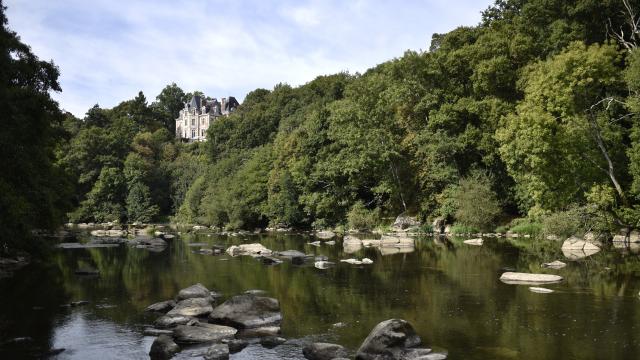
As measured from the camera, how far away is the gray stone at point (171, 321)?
17.5 m

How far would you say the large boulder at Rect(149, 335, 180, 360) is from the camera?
47.2ft

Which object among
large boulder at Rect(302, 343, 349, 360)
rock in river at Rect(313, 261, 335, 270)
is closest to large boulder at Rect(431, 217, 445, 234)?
rock in river at Rect(313, 261, 335, 270)

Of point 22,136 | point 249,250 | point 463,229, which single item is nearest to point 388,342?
point 22,136

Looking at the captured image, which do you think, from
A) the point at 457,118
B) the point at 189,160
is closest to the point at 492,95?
the point at 457,118

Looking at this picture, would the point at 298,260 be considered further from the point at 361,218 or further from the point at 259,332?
the point at 361,218

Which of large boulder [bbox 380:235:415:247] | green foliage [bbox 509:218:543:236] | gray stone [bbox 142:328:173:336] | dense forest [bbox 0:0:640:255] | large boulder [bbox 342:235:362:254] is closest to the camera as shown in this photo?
gray stone [bbox 142:328:173:336]

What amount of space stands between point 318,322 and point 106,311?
8306 mm

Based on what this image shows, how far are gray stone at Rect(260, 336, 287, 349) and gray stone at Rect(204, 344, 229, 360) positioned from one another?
1317 millimetres

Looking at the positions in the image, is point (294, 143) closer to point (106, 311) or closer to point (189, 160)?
point (189, 160)

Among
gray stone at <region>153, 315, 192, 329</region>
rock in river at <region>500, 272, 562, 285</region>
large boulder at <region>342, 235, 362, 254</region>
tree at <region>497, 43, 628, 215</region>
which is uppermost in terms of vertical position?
tree at <region>497, 43, 628, 215</region>

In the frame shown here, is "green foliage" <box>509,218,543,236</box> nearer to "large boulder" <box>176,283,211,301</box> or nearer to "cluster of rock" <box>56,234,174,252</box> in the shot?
"cluster of rock" <box>56,234,174,252</box>

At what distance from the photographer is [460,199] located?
54.2 meters

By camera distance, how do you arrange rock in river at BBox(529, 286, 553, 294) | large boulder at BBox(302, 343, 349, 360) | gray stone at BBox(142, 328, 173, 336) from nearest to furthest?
large boulder at BBox(302, 343, 349, 360) < gray stone at BBox(142, 328, 173, 336) < rock in river at BBox(529, 286, 553, 294)

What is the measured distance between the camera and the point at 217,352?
46.8 ft
